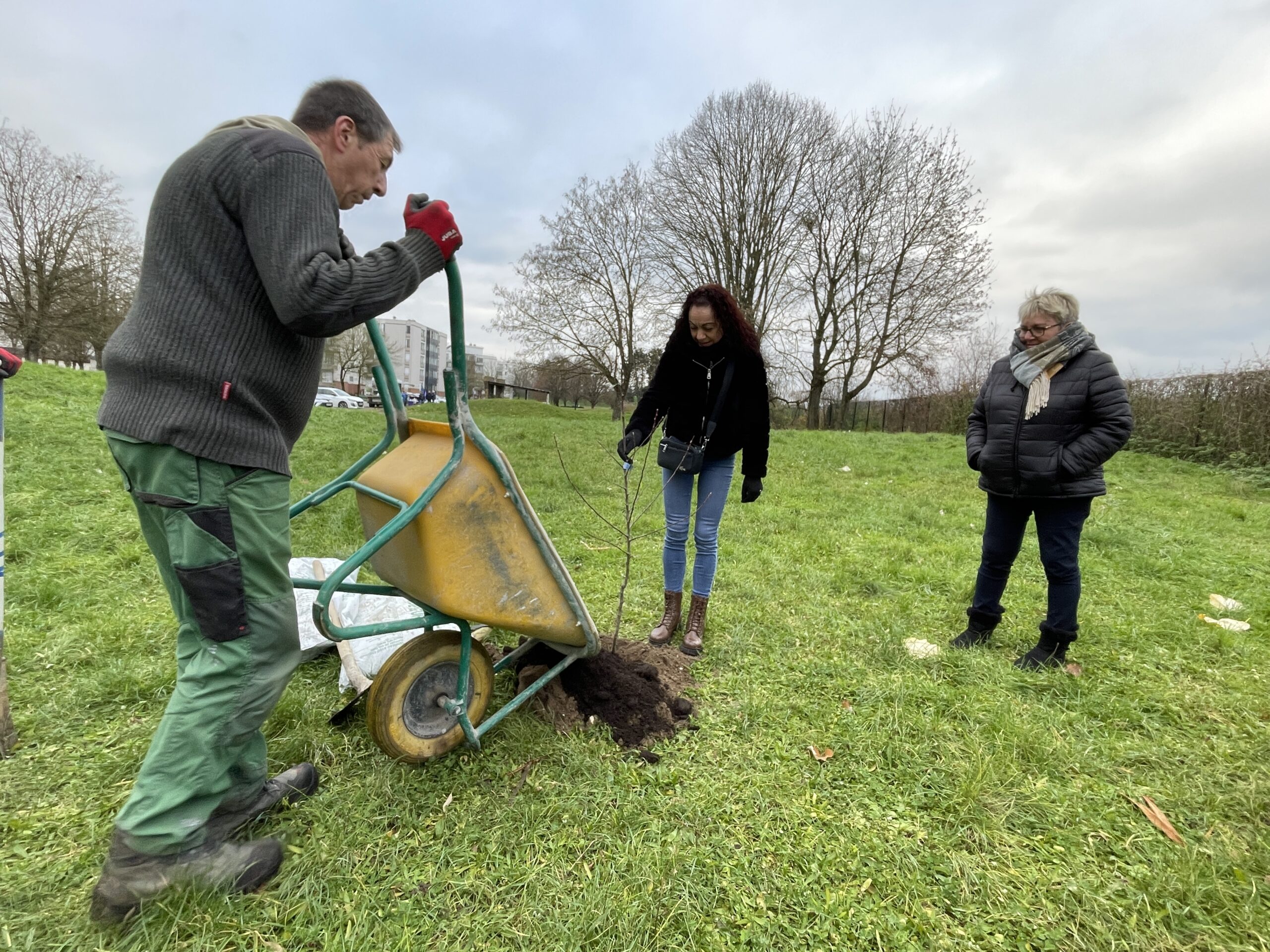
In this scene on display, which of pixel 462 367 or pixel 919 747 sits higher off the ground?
pixel 462 367

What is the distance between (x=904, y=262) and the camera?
18.4 m

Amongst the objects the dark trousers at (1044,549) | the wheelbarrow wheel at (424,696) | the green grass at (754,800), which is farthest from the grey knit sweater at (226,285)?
the dark trousers at (1044,549)

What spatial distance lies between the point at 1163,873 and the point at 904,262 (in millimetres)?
19669

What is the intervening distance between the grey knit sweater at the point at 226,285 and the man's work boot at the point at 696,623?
2.23 m

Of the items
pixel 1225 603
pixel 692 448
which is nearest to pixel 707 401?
pixel 692 448

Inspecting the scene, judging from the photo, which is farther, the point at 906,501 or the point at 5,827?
the point at 906,501

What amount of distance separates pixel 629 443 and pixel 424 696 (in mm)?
1541

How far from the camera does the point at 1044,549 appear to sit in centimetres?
291

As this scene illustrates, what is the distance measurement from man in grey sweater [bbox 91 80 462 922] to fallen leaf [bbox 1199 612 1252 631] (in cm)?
480

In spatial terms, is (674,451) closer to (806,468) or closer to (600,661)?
(600,661)

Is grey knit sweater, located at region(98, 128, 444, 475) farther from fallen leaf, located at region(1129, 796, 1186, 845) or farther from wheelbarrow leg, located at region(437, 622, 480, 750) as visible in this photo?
fallen leaf, located at region(1129, 796, 1186, 845)

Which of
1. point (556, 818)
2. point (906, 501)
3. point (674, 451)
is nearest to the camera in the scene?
point (556, 818)

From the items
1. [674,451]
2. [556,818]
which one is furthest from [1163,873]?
[674,451]

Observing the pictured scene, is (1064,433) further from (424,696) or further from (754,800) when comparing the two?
(424,696)
